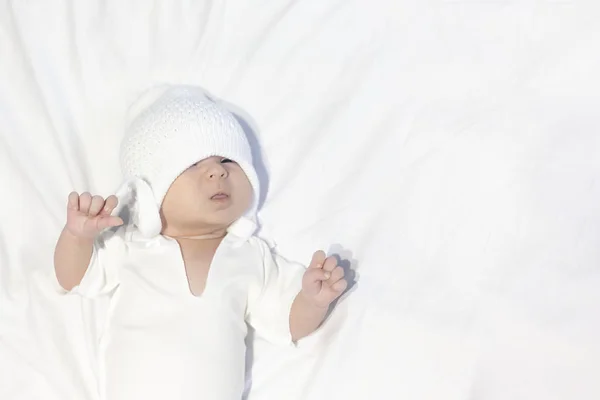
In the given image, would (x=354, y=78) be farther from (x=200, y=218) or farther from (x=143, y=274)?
(x=143, y=274)

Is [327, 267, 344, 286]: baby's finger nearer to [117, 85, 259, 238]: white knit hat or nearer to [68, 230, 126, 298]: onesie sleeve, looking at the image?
[117, 85, 259, 238]: white knit hat

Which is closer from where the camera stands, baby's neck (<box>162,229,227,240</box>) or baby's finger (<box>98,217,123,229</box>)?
baby's finger (<box>98,217,123,229</box>)

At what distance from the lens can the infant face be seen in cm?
111

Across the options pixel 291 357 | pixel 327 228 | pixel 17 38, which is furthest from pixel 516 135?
pixel 17 38

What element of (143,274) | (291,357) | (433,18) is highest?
(433,18)

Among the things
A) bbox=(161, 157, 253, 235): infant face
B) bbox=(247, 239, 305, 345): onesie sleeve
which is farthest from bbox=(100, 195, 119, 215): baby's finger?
bbox=(247, 239, 305, 345): onesie sleeve

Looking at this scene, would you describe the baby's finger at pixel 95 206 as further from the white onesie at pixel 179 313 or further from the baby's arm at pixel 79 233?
the white onesie at pixel 179 313

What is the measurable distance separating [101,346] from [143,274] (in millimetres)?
118

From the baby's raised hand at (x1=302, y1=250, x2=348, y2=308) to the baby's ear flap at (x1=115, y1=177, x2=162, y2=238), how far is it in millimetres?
235

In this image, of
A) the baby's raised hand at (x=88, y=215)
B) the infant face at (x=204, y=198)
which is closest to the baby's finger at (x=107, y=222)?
the baby's raised hand at (x=88, y=215)

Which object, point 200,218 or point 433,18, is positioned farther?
point 433,18

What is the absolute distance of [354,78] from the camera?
1.25m

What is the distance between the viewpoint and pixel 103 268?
1101mm

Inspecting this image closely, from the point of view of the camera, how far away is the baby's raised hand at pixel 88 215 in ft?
3.34
